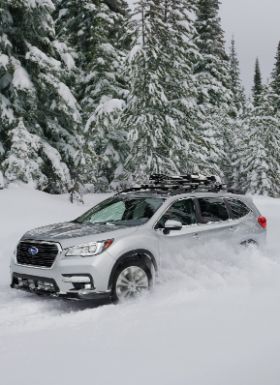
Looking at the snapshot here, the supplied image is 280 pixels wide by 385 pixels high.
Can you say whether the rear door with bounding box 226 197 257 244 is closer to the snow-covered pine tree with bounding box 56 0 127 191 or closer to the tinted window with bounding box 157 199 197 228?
the tinted window with bounding box 157 199 197 228

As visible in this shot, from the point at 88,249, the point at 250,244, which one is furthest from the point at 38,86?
the point at 88,249

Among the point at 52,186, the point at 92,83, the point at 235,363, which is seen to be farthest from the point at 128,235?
the point at 92,83

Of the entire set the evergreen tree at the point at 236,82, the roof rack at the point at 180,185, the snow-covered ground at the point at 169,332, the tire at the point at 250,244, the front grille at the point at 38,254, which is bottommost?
the snow-covered ground at the point at 169,332

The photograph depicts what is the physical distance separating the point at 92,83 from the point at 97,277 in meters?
19.8

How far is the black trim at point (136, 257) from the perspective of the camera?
7.28m

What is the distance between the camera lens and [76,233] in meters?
7.58

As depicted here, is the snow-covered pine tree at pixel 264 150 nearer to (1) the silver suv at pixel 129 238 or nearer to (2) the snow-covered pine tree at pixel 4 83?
(2) the snow-covered pine tree at pixel 4 83

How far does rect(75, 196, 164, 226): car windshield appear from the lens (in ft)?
27.2

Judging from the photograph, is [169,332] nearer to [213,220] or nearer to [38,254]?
[38,254]

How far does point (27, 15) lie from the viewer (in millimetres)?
17703

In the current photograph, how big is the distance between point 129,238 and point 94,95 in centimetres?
1835

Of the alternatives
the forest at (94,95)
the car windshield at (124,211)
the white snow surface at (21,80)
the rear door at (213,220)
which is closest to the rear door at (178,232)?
the rear door at (213,220)

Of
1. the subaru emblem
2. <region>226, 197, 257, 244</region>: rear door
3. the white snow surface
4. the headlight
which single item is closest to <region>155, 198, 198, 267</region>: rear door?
<region>226, 197, 257, 244</region>: rear door

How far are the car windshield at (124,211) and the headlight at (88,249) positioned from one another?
33.5 inches
